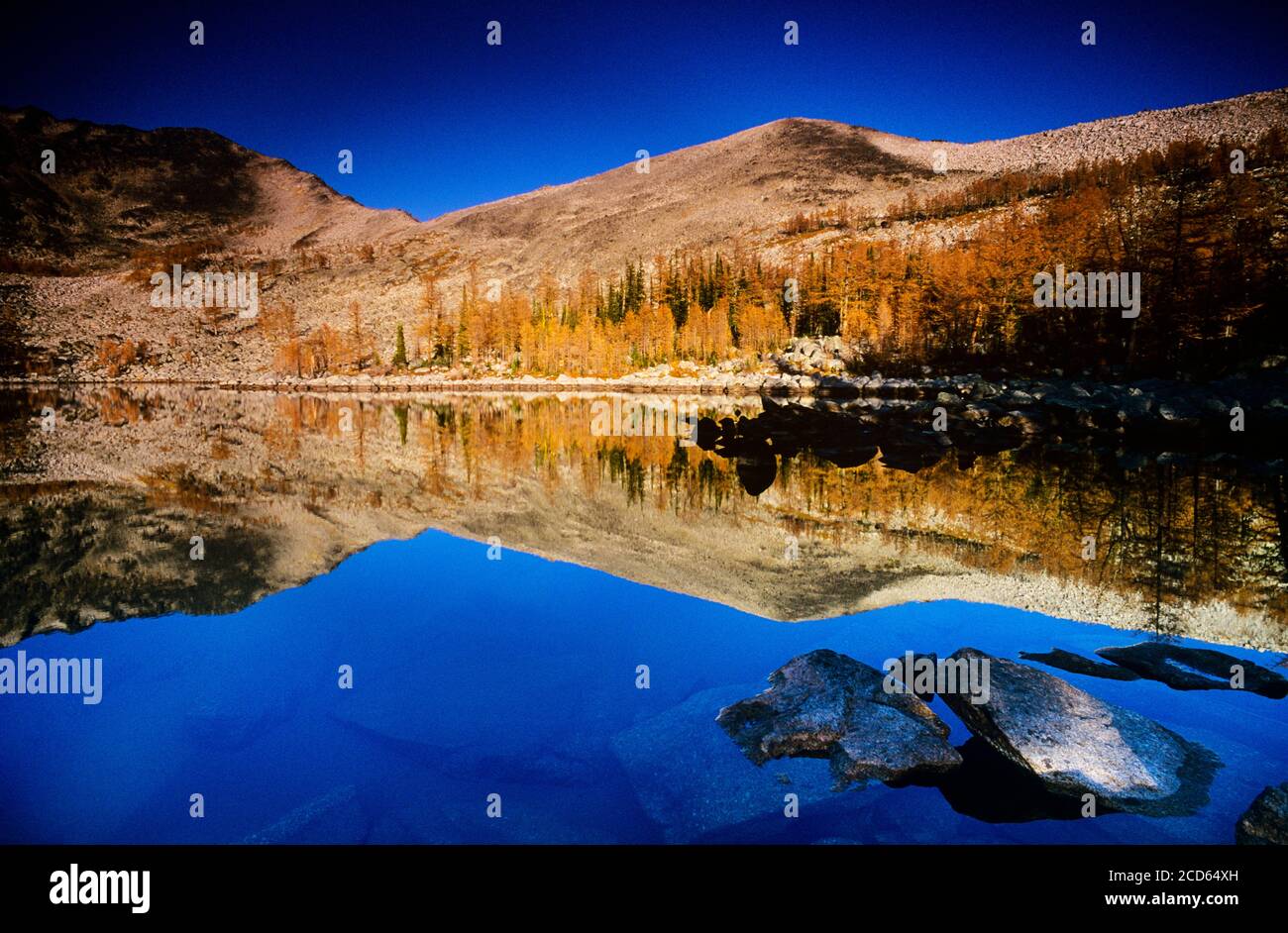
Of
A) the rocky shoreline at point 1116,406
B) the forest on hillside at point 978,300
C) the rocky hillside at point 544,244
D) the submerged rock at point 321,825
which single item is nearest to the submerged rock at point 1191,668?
the submerged rock at point 321,825

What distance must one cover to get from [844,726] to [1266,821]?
2.18m

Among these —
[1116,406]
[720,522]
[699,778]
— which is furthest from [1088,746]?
[1116,406]

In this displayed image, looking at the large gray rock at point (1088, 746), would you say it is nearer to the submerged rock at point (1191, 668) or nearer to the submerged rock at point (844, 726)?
the submerged rock at point (844, 726)

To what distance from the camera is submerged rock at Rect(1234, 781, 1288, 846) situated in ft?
11.4

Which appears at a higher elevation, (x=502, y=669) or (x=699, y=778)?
(x=502, y=669)

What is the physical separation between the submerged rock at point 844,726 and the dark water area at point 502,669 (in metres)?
0.15

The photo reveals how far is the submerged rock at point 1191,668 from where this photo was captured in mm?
5402

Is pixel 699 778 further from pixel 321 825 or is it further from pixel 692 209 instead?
pixel 692 209

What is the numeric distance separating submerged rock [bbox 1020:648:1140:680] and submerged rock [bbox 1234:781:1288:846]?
1.89m

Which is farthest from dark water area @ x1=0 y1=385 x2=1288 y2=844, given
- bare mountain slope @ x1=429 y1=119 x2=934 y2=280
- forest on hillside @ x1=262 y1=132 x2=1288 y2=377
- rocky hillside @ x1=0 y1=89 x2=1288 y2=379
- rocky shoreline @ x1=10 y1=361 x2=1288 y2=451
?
bare mountain slope @ x1=429 y1=119 x2=934 y2=280

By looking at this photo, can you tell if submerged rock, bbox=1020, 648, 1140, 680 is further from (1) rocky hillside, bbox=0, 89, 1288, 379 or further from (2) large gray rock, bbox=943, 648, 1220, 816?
(1) rocky hillside, bbox=0, 89, 1288, 379

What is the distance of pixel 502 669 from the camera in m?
5.86

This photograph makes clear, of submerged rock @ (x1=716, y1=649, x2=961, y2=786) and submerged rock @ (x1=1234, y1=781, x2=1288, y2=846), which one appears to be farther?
submerged rock @ (x1=716, y1=649, x2=961, y2=786)
